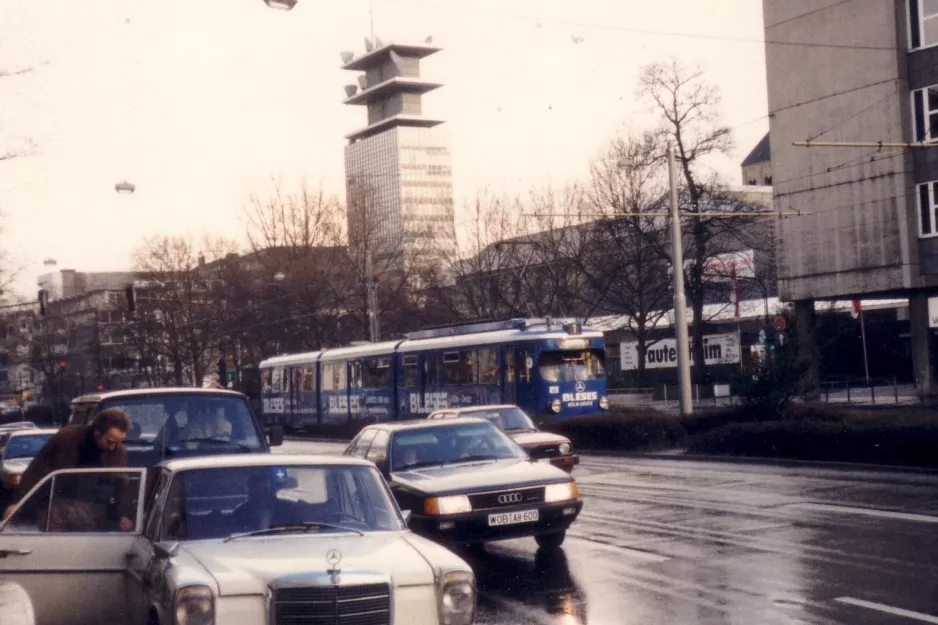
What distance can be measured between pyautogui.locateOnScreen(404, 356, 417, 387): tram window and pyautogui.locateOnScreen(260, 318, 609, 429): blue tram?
31mm

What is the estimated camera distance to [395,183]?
604 ft

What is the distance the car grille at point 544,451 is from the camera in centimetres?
1944

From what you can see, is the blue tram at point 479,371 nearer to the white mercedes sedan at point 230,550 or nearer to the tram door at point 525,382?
the tram door at point 525,382

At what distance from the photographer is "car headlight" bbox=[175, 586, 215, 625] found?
635 centimetres

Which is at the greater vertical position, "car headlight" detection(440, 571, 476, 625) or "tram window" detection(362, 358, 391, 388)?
"tram window" detection(362, 358, 391, 388)

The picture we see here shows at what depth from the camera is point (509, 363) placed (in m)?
33.9

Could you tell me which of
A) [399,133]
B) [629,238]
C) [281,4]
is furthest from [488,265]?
[399,133]

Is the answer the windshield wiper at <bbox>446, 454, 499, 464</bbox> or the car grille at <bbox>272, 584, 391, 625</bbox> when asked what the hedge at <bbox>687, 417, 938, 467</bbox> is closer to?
the windshield wiper at <bbox>446, 454, 499, 464</bbox>

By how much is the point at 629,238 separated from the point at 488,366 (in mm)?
21929

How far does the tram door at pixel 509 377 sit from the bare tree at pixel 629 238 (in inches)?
744

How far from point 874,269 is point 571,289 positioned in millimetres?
15070

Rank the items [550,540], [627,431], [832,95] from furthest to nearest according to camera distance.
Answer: [832,95]
[627,431]
[550,540]

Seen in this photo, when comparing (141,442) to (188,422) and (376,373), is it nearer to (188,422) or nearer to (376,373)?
(188,422)

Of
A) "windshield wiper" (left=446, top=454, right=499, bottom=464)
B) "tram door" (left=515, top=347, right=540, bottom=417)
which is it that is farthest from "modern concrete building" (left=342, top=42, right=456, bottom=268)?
"windshield wiper" (left=446, top=454, right=499, bottom=464)
